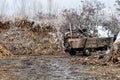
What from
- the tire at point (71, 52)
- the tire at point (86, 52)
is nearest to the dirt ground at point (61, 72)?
the tire at point (86, 52)

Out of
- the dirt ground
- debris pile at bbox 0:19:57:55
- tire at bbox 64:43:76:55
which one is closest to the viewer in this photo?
the dirt ground

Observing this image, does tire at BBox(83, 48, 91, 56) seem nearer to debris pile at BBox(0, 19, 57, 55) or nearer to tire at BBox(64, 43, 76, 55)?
tire at BBox(64, 43, 76, 55)

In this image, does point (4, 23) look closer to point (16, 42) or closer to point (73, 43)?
point (16, 42)

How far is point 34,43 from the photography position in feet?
98.2

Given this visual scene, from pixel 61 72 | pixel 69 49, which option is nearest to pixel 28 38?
pixel 69 49

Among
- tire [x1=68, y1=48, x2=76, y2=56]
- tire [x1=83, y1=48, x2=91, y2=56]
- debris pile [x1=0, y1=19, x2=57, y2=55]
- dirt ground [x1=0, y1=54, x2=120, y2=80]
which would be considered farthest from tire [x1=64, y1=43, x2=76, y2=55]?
dirt ground [x1=0, y1=54, x2=120, y2=80]

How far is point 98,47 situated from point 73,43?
2078mm

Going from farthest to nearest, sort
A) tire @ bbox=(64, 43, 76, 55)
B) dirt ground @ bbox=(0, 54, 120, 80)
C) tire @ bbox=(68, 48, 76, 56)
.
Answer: tire @ bbox=(68, 48, 76, 56)
tire @ bbox=(64, 43, 76, 55)
dirt ground @ bbox=(0, 54, 120, 80)

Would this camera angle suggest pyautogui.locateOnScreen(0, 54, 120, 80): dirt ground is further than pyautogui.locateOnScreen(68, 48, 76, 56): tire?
No

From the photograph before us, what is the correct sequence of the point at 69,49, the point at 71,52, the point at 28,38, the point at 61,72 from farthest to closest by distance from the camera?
1. the point at 28,38
2. the point at 71,52
3. the point at 69,49
4. the point at 61,72

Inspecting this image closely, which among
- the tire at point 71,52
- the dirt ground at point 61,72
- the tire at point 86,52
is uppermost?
the dirt ground at point 61,72

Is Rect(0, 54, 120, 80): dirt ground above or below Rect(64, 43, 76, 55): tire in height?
above

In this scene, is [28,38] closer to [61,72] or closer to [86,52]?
[86,52]

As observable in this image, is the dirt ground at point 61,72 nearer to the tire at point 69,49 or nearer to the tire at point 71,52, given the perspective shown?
the tire at point 69,49
